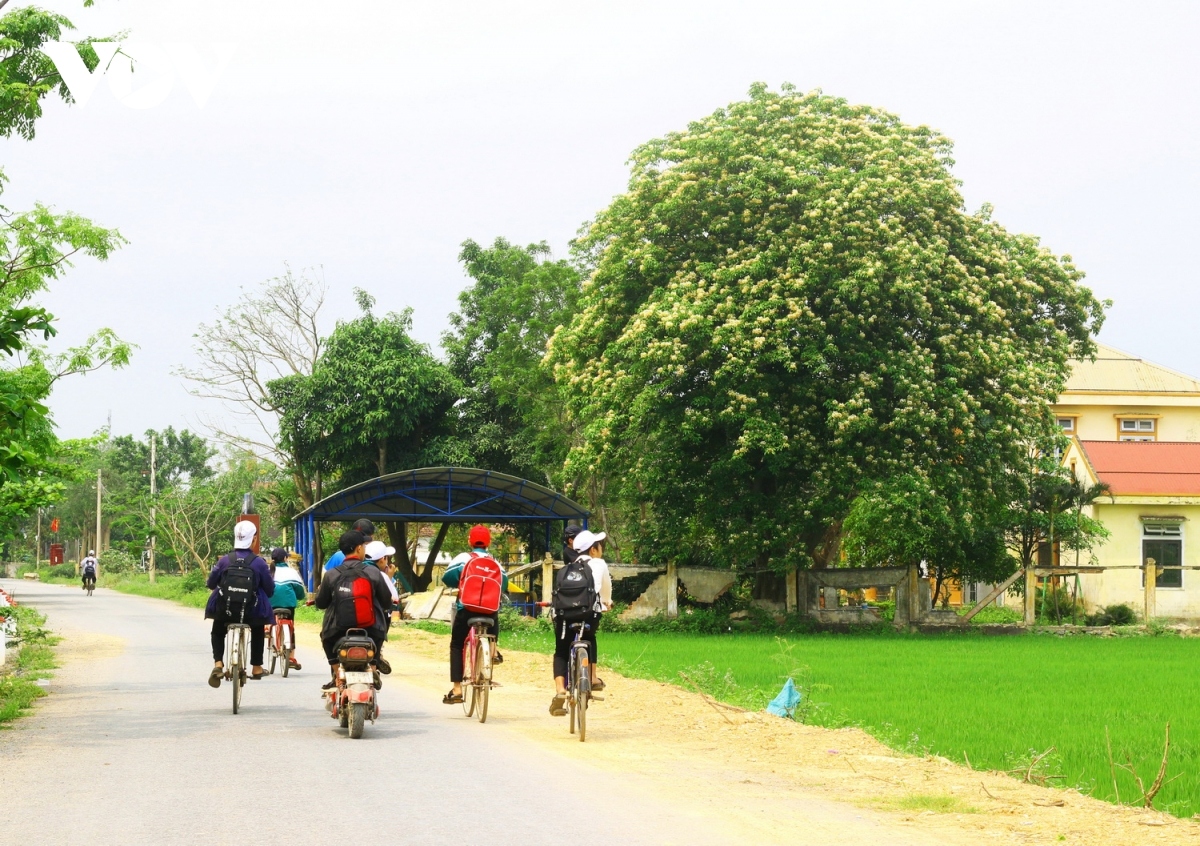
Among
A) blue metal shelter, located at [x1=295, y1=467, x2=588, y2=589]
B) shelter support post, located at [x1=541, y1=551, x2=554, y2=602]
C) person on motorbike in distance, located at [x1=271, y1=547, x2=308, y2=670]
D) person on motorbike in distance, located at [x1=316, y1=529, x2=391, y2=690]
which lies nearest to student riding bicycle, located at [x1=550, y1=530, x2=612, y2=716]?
person on motorbike in distance, located at [x1=316, y1=529, x2=391, y2=690]

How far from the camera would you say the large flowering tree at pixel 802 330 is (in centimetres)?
2620

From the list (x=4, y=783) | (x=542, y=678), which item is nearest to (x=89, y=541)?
(x=542, y=678)

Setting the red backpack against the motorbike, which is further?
the red backpack

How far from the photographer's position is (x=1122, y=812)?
313 inches

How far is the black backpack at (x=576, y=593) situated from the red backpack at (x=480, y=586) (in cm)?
88

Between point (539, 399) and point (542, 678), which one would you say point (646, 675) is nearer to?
point (542, 678)

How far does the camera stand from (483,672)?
12.3 metres

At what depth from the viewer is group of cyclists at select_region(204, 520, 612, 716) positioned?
11250mm

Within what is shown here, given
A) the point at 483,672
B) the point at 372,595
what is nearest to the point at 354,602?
the point at 372,595

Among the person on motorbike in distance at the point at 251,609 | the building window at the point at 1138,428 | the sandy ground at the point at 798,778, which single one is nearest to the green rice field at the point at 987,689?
the sandy ground at the point at 798,778

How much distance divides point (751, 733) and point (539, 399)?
29.8 metres

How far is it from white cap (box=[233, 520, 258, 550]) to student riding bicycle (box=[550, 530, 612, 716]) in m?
2.95

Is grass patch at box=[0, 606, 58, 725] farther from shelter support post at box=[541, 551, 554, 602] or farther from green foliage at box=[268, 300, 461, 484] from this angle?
green foliage at box=[268, 300, 461, 484]

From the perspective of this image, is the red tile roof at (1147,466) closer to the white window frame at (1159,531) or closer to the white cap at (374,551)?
the white window frame at (1159,531)
